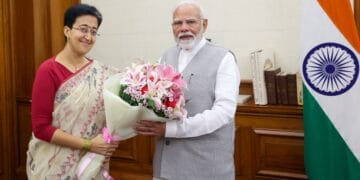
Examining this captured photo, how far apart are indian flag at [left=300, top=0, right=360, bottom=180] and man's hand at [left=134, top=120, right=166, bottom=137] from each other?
938 mm

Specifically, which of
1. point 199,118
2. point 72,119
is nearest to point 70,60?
point 72,119

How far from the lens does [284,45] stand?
9.62 ft

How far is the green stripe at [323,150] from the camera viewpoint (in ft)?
7.54

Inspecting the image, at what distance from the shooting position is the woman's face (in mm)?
1928

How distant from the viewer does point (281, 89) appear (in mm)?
2709

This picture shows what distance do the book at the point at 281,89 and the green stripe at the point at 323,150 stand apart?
0.30 metres

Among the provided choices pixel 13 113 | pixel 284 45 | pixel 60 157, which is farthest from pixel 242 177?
pixel 13 113

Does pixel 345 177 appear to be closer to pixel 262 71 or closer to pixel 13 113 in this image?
pixel 262 71

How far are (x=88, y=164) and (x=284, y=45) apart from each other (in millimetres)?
1628

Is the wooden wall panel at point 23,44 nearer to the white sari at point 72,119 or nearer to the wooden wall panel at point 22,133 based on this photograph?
the wooden wall panel at point 22,133

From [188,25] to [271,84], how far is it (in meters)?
0.96

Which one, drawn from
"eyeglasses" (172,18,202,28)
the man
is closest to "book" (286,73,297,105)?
the man

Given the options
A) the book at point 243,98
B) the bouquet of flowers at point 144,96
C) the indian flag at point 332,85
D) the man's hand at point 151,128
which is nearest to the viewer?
the bouquet of flowers at point 144,96

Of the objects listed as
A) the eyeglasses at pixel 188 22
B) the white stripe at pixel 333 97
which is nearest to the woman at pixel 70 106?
the eyeglasses at pixel 188 22
